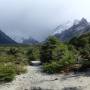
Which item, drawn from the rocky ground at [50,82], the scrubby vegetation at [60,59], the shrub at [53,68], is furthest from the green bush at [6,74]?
the scrubby vegetation at [60,59]

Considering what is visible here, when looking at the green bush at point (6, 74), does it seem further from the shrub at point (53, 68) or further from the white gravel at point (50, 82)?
the shrub at point (53, 68)

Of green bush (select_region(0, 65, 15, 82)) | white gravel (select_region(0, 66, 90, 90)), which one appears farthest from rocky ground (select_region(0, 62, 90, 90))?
green bush (select_region(0, 65, 15, 82))

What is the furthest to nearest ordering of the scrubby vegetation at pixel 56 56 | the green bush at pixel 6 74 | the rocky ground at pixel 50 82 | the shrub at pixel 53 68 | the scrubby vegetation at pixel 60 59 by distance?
the scrubby vegetation at pixel 56 56 → the shrub at pixel 53 68 → the scrubby vegetation at pixel 60 59 → the green bush at pixel 6 74 → the rocky ground at pixel 50 82

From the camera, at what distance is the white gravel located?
19109 mm

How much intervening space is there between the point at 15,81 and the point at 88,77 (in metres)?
4.73

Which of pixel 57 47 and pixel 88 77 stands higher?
pixel 57 47

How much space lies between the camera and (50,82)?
20312 millimetres

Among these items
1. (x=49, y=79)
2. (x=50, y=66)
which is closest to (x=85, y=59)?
(x=50, y=66)

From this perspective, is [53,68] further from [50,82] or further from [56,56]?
[56,56]

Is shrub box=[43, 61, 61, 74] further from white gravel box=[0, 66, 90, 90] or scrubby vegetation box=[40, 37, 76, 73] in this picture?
white gravel box=[0, 66, 90, 90]

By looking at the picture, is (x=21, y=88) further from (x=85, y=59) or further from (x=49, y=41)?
(x=49, y=41)

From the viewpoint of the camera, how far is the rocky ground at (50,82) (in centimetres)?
1908

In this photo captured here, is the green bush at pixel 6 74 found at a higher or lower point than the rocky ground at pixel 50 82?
higher

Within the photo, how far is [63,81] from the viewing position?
2023 centimetres
